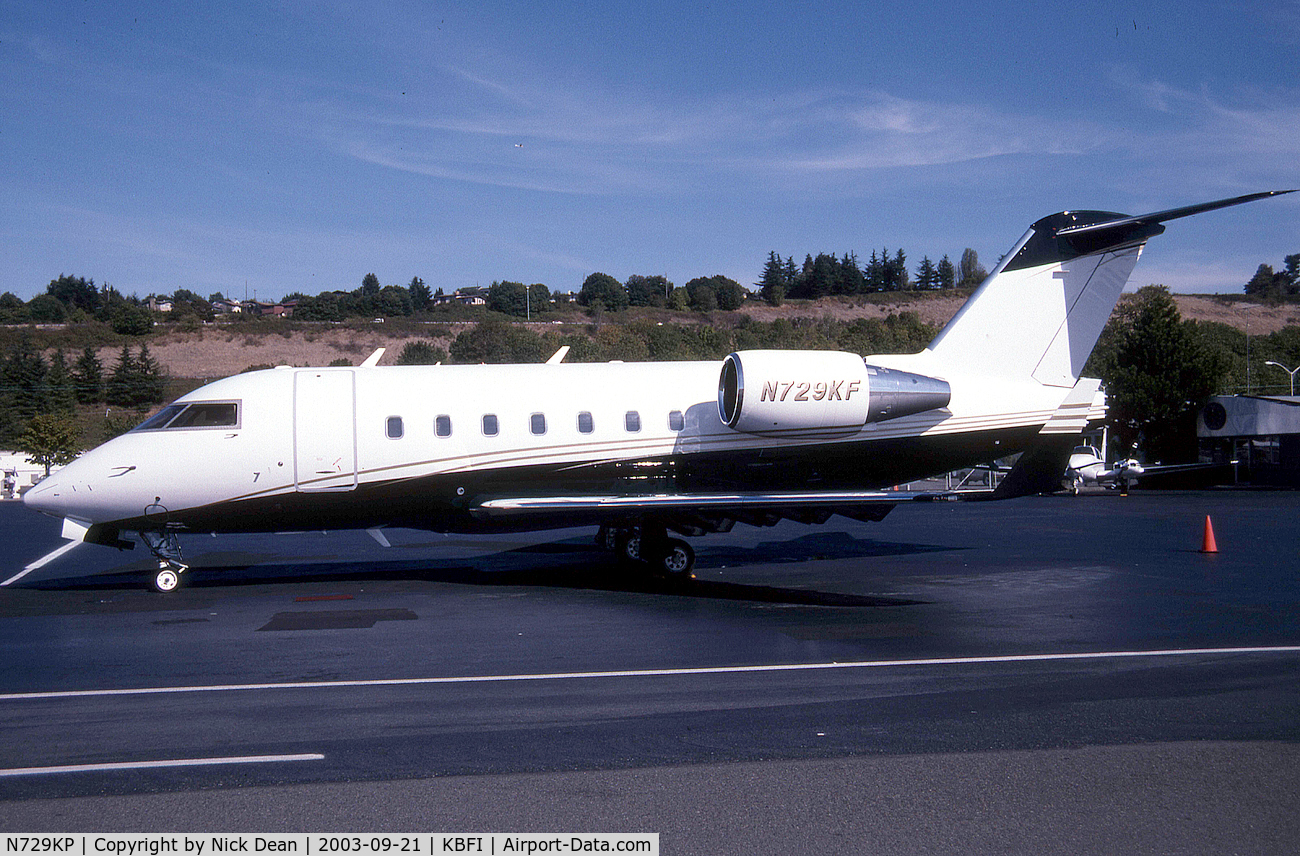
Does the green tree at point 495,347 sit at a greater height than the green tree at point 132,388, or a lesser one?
greater

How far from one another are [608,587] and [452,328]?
76443 millimetres

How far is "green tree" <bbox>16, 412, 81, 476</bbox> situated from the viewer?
176 ft

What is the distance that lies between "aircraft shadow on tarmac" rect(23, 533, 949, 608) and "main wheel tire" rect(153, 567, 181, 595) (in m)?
0.76

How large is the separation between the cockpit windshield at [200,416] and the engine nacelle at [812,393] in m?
7.24

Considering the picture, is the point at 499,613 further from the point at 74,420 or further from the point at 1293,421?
the point at 74,420

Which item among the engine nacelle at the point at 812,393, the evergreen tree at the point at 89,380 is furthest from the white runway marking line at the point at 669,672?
the evergreen tree at the point at 89,380

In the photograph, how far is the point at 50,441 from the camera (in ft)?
176

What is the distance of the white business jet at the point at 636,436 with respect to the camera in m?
14.1

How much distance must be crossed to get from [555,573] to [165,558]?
5.90 meters

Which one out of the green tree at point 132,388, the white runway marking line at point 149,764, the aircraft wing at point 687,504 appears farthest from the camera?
the green tree at point 132,388

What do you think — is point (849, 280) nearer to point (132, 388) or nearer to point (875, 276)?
point (875, 276)

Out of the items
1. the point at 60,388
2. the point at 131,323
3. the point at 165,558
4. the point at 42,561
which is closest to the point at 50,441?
the point at 60,388

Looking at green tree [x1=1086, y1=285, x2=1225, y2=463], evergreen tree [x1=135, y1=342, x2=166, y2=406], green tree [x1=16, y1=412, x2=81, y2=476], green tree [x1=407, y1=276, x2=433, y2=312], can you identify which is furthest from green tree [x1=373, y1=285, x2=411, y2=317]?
green tree [x1=1086, y1=285, x2=1225, y2=463]

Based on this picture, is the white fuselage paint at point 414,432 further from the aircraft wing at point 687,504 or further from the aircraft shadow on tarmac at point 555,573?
the aircraft shadow on tarmac at point 555,573
